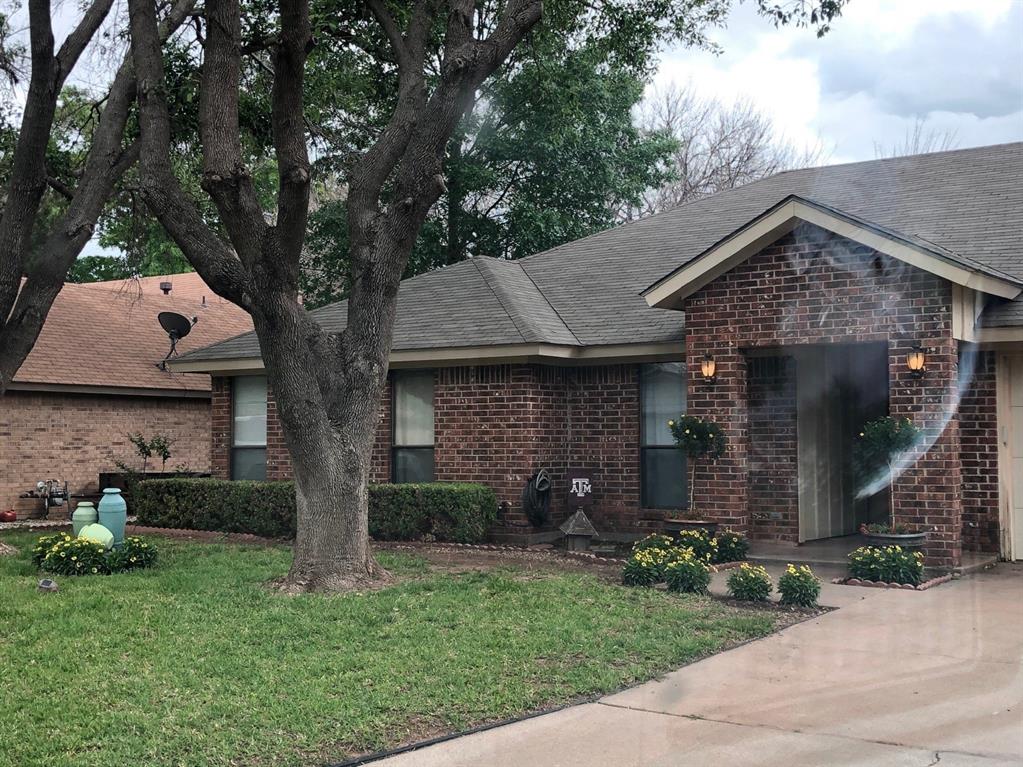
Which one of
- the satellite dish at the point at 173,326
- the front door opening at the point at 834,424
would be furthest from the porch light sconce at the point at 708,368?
the satellite dish at the point at 173,326

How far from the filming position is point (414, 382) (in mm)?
14789

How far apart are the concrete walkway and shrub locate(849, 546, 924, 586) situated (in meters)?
1.57

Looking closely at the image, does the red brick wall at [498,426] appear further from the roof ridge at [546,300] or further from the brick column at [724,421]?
the brick column at [724,421]

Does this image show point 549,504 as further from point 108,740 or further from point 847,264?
point 108,740

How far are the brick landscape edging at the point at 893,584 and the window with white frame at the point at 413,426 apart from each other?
6.34m

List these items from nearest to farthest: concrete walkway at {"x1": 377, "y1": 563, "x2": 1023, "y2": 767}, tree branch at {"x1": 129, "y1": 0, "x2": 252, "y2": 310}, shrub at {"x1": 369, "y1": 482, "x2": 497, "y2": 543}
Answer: concrete walkway at {"x1": 377, "y1": 563, "x2": 1023, "y2": 767} → tree branch at {"x1": 129, "y1": 0, "x2": 252, "y2": 310} → shrub at {"x1": 369, "y1": 482, "x2": 497, "y2": 543}

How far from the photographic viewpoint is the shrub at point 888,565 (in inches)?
380

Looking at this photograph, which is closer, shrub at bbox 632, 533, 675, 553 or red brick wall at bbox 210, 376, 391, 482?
shrub at bbox 632, 533, 675, 553

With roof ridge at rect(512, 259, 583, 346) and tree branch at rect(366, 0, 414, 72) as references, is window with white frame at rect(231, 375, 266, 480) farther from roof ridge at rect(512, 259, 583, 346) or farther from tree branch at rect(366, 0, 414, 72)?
tree branch at rect(366, 0, 414, 72)

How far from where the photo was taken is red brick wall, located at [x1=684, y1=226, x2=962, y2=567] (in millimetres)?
10367

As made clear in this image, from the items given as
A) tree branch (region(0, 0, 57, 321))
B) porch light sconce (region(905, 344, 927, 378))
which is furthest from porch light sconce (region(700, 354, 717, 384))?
tree branch (region(0, 0, 57, 321))

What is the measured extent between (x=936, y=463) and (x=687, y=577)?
3.13 meters

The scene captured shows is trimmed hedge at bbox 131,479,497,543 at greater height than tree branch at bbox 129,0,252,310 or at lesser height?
lesser

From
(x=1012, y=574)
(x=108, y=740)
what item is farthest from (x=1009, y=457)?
(x=108, y=740)
